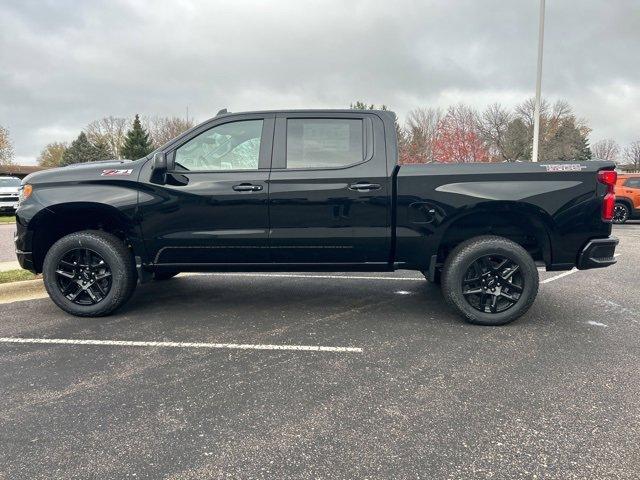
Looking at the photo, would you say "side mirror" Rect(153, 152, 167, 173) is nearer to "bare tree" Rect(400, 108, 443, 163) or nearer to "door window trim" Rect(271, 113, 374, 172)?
"door window trim" Rect(271, 113, 374, 172)

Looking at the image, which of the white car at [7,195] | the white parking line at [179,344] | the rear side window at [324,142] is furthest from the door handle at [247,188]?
the white car at [7,195]

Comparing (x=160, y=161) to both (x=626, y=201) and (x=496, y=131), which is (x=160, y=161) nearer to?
(x=626, y=201)

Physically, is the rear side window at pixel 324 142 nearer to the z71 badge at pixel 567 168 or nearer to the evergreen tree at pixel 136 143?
the z71 badge at pixel 567 168

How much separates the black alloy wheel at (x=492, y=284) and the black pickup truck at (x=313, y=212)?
1 centimetres

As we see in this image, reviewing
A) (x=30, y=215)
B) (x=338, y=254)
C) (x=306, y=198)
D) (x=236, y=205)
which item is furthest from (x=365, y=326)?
(x=30, y=215)

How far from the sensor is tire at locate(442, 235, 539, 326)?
4.16 meters

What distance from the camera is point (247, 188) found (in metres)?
4.20

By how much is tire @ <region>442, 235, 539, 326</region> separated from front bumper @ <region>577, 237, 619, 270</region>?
1.52 feet

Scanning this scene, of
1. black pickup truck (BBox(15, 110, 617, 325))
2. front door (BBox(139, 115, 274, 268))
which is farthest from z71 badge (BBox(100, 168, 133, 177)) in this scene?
front door (BBox(139, 115, 274, 268))

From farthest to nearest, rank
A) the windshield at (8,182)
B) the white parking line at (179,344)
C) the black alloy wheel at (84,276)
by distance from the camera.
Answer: the windshield at (8,182) < the black alloy wheel at (84,276) < the white parking line at (179,344)

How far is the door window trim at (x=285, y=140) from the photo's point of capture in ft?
14.0

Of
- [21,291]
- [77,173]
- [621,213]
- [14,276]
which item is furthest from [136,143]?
[77,173]

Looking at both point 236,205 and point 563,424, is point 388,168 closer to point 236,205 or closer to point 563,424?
point 236,205

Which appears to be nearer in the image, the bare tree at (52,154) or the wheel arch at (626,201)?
the wheel arch at (626,201)
